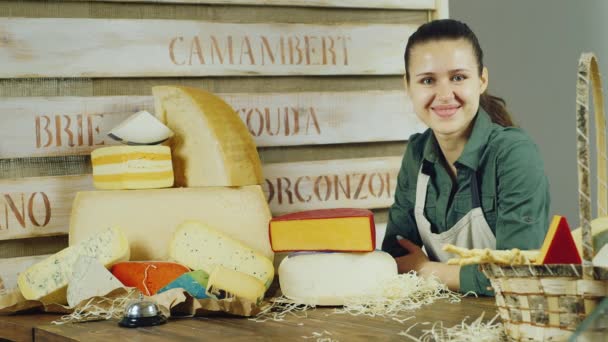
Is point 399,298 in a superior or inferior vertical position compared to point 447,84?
inferior

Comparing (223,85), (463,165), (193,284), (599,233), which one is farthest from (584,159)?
(223,85)

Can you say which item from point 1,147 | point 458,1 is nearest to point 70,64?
point 1,147

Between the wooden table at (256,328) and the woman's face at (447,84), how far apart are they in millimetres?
650

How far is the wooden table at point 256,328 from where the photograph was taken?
179cm

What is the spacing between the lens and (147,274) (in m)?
2.27

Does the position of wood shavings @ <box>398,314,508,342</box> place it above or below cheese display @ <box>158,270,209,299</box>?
below

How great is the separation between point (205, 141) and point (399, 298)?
0.82m

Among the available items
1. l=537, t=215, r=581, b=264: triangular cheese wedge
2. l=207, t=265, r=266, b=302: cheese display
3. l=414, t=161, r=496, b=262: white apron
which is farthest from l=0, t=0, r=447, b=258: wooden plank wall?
l=537, t=215, r=581, b=264: triangular cheese wedge

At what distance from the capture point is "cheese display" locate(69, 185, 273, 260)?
2.50m

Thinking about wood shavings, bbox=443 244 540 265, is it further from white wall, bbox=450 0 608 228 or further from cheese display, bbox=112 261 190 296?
white wall, bbox=450 0 608 228

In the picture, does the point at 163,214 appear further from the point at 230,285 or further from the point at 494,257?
the point at 494,257

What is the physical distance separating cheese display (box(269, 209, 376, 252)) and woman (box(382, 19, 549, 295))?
31 cm

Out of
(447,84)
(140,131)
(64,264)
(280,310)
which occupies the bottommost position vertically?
(280,310)

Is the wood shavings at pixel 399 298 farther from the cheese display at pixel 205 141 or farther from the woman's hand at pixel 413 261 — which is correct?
the cheese display at pixel 205 141
